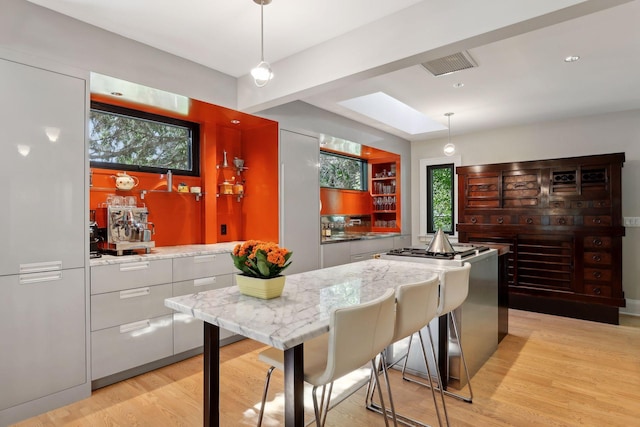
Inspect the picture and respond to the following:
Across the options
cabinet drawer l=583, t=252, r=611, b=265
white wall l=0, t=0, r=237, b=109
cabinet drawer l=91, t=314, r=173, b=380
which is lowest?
cabinet drawer l=91, t=314, r=173, b=380

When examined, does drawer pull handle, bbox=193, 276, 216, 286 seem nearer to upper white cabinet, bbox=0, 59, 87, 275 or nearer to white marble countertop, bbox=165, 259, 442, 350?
upper white cabinet, bbox=0, 59, 87, 275

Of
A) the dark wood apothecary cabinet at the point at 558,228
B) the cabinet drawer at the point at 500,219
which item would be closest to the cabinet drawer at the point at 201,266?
the dark wood apothecary cabinet at the point at 558,228

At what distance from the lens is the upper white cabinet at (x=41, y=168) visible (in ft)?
7.04

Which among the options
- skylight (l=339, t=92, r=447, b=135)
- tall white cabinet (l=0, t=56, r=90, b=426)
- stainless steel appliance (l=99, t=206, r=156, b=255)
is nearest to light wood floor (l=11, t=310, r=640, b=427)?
tall white cabinet (l=0, t=56, r=90, b=426)

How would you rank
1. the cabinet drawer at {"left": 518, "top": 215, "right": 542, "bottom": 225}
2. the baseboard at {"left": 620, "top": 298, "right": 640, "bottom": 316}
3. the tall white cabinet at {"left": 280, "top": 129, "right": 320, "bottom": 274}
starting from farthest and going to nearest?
the cabinet drawer at {"left": 518, "top": 215, "right": 542, "bottom": 225} < the baseboard at {"left": 620, "top": 298, "right": 640, "bottom": 316} < the tall white cabinet at {"left": 280, "top": 129, "right": 320, "bottom": 274}

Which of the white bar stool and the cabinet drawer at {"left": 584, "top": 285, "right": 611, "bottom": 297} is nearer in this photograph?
the white bar stool

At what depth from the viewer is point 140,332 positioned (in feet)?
8.98

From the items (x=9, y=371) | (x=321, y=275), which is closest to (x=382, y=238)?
(x=321, y=275)

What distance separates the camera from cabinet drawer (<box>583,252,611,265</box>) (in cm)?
405

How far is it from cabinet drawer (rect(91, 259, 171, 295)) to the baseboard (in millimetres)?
5334

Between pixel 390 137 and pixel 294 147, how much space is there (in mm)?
2246

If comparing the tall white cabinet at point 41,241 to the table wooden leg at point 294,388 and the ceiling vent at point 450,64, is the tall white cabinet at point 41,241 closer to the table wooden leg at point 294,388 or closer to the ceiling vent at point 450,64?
the table wooden leg at point 294,388

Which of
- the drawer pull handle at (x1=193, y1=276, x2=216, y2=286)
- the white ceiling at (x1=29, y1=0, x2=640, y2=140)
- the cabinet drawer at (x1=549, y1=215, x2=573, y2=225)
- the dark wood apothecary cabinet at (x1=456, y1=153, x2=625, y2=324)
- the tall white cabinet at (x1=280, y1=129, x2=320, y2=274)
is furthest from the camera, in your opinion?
the cabinet drawer at (x1=549, y1=215, x2=573, y2=225)

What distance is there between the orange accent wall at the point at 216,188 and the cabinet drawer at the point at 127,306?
32.3 inches
